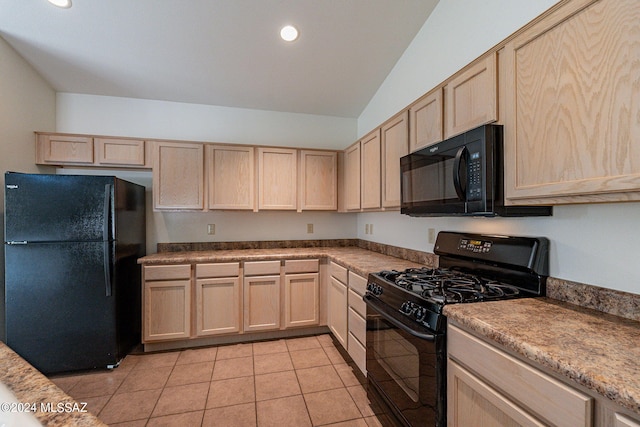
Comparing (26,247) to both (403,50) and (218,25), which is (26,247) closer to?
(218,25)

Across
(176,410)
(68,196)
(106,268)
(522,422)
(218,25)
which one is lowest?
(176,410)

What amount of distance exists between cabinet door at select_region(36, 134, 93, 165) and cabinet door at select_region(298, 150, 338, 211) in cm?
217

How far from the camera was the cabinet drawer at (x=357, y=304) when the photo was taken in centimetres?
216

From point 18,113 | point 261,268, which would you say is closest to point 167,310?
point 261,268

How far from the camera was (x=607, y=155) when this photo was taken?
3.10 feet

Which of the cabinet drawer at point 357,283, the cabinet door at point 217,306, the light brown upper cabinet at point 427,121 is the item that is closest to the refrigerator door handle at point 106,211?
the cabinet door at point 217,306

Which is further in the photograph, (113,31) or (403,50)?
(403,50)

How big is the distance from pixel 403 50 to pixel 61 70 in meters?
3.29

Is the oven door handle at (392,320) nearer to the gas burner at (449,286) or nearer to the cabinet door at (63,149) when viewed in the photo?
the gas burner at (449,286)

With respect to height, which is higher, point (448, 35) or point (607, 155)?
point (448, 35)

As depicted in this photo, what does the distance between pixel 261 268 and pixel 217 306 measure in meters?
0.57

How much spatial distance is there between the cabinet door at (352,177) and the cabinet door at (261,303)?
115cm

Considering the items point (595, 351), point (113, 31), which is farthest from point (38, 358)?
point (595, 351)

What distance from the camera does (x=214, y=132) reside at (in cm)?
343
